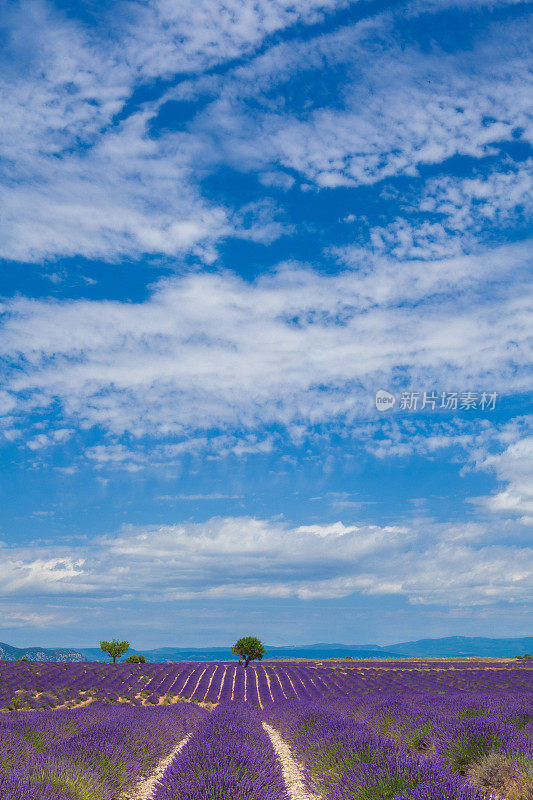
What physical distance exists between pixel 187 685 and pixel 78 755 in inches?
1144

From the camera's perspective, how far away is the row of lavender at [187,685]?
2637 centimetres

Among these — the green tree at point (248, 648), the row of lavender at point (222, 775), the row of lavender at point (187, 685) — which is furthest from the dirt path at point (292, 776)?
the green tree at point (248, 648)

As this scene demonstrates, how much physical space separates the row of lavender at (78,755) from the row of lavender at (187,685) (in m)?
14.6

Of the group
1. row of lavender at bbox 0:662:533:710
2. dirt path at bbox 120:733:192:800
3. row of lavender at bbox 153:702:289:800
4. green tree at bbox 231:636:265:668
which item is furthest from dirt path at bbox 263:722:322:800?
green tree at bbox 231:636:265:668

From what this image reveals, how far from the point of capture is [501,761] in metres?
8.49

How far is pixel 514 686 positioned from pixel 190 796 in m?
26.4

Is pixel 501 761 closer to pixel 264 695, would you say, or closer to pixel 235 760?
pixel 235 760

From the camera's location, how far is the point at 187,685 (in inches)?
1353

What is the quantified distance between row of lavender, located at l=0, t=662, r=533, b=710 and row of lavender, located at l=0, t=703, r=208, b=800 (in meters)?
14.6

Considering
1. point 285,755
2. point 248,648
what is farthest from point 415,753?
point 248,648

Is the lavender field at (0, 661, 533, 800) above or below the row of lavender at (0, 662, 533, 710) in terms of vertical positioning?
above

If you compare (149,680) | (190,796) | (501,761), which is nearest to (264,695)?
(149,680)

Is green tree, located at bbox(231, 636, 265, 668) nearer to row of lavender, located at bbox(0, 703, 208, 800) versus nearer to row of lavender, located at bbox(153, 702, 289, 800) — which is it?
row of lavender, located at bbox(0, 703, 208, 800)

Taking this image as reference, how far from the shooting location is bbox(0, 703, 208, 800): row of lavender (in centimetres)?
628
